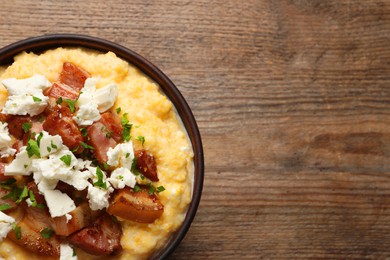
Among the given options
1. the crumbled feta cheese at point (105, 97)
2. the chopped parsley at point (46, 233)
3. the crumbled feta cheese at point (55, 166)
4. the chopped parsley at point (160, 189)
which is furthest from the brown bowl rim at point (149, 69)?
the crumbled feta cheese at point (55, 166)

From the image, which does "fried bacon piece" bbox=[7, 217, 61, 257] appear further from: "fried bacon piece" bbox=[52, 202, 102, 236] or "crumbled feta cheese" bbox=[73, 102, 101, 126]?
"crumbled feta cheese" bbox=[73, 102, 101, 126]

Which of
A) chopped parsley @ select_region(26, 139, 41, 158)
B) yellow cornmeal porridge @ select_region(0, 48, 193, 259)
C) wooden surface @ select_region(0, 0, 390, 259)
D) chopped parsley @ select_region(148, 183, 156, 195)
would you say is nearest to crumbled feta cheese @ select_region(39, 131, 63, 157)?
chopped parsley @ select_region(26, 139, 41, 158)

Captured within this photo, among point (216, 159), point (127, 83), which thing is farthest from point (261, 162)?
point (127, 83)

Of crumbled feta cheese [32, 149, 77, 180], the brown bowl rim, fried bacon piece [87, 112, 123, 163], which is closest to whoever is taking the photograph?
crumbled feta cheese [32, 149, 77, 180]

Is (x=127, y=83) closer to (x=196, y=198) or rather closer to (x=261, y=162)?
(x=196, y=198)

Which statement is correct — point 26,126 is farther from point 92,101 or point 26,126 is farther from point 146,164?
point 146,164

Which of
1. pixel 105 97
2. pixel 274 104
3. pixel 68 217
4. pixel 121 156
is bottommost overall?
pixel 274 104

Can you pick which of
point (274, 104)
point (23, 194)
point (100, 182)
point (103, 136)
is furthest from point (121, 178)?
point (274, 104)
